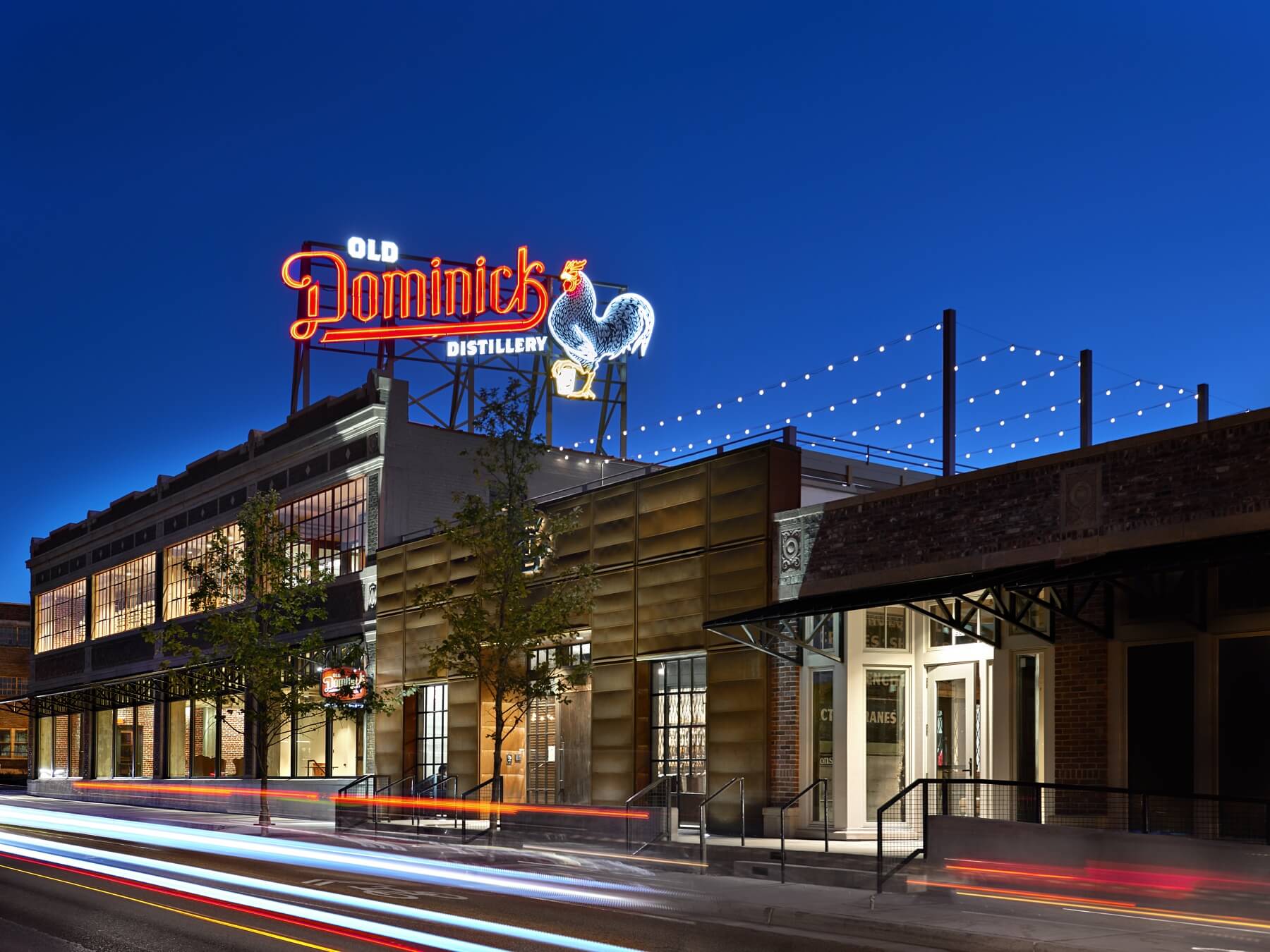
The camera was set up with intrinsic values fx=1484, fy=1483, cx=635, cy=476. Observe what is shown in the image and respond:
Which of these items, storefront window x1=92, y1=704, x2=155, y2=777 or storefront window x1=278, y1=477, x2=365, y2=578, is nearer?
storefront window x1=278, y1=477, x2=365, y2=578

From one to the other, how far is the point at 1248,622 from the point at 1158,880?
12.4 feet

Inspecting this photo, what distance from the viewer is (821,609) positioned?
22.8 m

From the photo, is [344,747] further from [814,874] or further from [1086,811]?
[1086,811]

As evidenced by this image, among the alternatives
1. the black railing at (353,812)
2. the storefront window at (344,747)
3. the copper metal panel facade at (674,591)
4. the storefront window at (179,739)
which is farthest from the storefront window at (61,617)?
the copper metal panel facade at (674,591)

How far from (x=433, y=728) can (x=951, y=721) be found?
17.4 m

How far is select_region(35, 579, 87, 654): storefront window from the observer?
6819 centimetres

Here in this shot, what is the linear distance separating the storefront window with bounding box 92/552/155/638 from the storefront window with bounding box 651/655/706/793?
3424 centimetres

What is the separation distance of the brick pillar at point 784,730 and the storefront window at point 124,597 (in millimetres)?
38468

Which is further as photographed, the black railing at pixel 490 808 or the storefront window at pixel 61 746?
the storefront window at pixel 61 746

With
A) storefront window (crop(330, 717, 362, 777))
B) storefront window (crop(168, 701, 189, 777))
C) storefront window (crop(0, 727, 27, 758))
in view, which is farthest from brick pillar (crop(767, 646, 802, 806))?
storefront window (crop(0, 727, 27, 758))

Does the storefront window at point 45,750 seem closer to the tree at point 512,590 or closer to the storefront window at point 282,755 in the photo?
the storefront window at point 282,755

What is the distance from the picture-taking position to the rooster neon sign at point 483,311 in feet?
155

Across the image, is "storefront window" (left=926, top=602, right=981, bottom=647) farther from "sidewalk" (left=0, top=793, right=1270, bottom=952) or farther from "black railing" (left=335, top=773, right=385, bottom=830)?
"black railing" (left=335, top=773, right=385, bottom=830)

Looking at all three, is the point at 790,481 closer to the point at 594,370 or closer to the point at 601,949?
the point at 601,949
